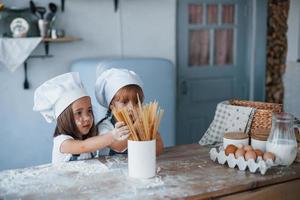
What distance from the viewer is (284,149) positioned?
160 centimetres

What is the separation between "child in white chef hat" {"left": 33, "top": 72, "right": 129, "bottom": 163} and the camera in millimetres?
1769

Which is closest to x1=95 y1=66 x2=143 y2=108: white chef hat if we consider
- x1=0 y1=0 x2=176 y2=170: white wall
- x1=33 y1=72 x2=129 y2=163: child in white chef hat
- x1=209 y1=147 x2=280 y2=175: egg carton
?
x1=33 y1=72 x2=129 y2=163: child in white chef hat

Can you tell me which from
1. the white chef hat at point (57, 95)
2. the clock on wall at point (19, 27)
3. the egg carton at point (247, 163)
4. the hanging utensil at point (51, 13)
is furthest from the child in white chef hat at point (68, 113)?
the hanging utensil at point (51, 13)

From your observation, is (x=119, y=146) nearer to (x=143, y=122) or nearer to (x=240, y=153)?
(x=143, y=122)

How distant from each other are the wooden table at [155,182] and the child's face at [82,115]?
18 centimetres

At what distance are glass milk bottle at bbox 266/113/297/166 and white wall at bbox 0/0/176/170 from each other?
6.58ft

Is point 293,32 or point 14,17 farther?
point 293,32

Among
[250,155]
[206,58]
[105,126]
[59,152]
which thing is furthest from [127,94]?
[206,58]

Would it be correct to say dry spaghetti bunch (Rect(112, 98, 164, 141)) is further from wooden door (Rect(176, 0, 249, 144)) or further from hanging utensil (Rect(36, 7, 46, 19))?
wooden door (Rect(176, 0, 249, 144))

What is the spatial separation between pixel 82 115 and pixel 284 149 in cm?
85

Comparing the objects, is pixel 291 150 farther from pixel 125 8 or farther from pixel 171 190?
pixel 125 8

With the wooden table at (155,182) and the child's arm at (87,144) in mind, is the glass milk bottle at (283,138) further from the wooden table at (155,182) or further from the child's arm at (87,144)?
the child's arm at (87,144)

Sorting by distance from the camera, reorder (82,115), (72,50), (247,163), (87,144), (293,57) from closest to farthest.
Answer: (247,163), (87,144), (82,115), (72,50), (293,57)

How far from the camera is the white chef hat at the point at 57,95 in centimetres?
179
